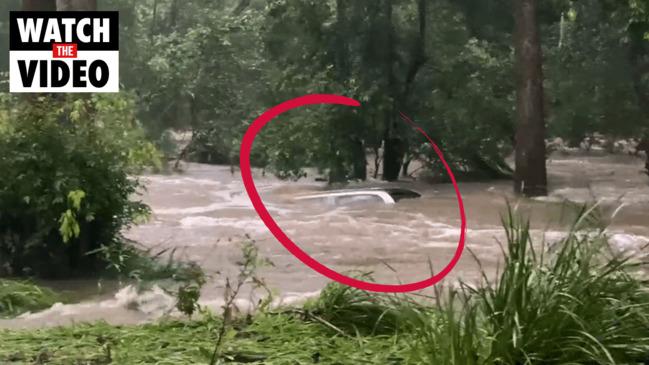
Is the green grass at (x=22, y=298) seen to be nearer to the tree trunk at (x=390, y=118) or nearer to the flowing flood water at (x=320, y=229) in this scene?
the flowing flood water at (x=320, y=229)

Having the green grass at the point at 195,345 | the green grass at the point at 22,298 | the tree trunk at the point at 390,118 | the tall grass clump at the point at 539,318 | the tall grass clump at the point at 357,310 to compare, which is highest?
the tree trunk at the point at 390,118

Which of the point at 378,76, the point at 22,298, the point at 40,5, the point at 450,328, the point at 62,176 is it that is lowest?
the point at 22,298

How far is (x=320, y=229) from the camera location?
717cm

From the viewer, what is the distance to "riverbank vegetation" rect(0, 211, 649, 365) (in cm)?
262

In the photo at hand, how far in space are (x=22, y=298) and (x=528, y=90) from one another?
23.0ft

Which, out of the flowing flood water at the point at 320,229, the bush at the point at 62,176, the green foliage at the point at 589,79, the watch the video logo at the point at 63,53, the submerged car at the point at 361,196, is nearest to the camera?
the flowing flood water at the point at 320,229

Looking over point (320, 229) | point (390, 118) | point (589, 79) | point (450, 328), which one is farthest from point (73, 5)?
point (589, 79)

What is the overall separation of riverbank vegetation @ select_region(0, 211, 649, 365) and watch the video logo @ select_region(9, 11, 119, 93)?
5.77 ft

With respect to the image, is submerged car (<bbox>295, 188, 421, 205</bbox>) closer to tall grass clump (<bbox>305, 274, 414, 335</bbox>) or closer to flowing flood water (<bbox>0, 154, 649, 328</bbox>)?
flowing flood water (<bbox>0, 154, 649, 328</bbox>)

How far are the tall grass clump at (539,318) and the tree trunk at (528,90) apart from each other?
23.8 feet

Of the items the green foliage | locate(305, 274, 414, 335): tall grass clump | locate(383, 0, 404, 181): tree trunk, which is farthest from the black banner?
the green foliage

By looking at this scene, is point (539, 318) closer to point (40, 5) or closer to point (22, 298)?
point (22, 298)

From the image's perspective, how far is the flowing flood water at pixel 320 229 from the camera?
4.67 m

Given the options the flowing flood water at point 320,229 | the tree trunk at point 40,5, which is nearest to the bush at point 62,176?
the flowing flood water at point 320,229
